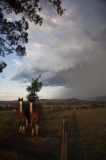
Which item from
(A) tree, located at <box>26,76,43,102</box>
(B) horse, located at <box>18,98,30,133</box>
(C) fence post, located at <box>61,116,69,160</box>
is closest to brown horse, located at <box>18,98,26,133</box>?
(B) horse, located at <box>18,98,30,133</box>

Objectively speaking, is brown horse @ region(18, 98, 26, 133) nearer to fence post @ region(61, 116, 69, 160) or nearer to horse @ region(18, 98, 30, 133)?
horse @ region(18, 98, 30, 133)

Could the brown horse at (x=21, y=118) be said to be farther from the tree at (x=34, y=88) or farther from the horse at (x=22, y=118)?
the tree at (x=34, y=88)

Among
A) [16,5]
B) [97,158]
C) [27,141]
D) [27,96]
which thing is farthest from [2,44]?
[27,96]

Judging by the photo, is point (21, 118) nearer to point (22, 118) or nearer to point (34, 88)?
point (22, 118)

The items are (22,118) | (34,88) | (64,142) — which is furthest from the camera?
(34,88)

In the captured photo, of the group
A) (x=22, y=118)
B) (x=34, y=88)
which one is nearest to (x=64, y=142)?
(x=22, y=118)

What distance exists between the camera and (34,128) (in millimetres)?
28891

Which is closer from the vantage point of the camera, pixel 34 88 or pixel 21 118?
pixel 21 118

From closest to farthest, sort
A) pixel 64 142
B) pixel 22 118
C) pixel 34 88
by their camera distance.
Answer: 1. pixel 64 142
2. pixel 22 118
3. pixel 34 88

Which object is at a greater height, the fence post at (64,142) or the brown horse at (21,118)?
the brown horse at (21,118)

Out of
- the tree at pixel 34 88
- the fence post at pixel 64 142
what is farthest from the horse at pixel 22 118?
the tree at pixel 34 88

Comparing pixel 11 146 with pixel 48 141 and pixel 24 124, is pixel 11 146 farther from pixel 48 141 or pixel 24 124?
pixel 24 124

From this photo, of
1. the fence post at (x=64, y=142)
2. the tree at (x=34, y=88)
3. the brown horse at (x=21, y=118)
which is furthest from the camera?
the tree at (x=34, y=88)

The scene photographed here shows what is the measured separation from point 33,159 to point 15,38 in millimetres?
10576
